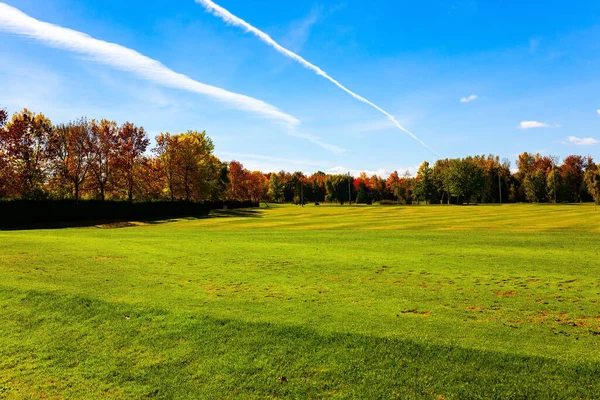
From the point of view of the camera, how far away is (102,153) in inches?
2566

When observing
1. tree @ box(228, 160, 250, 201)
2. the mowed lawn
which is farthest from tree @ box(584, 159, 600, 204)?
tree @ box(228, 160, 250, 201)

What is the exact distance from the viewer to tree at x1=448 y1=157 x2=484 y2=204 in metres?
133

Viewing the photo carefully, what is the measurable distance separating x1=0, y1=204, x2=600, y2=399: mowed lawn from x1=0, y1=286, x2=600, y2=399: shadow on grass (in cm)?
2

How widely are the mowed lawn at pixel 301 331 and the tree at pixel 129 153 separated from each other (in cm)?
5599

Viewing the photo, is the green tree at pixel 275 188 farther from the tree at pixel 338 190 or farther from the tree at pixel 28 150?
the tree at pixel 28 150

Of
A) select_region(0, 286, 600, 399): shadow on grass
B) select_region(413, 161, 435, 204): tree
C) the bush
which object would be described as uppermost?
select_region(413, 161, 435, 204): tree

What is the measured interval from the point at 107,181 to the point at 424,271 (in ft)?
211

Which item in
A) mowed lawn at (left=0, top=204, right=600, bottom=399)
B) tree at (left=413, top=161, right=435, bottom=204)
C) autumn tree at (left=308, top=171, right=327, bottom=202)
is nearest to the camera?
mowed lawn at (left=0, top=204, right=600, bottom=399)

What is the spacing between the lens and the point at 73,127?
2489 inches

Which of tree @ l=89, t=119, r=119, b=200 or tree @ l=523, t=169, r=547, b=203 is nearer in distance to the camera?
tree @ l=89, t=119, r=119, b=200

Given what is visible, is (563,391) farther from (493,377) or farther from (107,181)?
(107,181)

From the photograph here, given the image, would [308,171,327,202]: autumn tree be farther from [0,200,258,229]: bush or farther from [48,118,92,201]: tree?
[48,118,92,201]: tree

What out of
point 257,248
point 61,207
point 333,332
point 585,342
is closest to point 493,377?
point 585,342

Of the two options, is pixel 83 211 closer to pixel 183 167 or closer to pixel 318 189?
pixel 183 167
